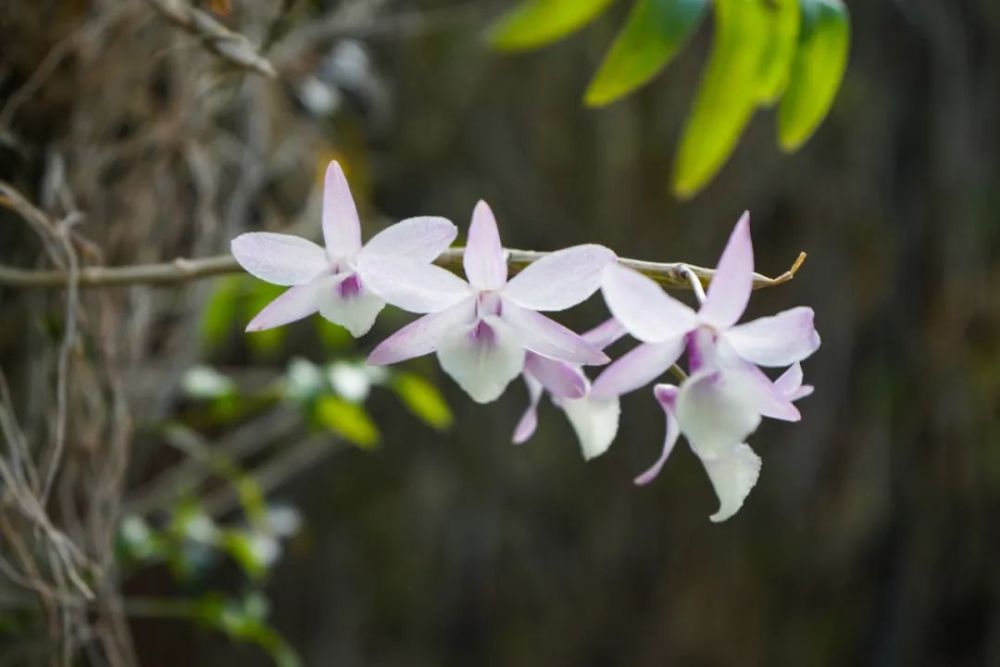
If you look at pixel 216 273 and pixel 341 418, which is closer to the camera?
pixel 216 273

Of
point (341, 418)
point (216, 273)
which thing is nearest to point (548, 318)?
point (216, 273)

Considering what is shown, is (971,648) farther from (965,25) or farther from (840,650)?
(965,25)

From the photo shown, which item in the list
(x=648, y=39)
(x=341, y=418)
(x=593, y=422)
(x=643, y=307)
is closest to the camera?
(x=643, y=307)

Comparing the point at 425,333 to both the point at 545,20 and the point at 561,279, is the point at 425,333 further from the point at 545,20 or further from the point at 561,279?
the point at 545,20

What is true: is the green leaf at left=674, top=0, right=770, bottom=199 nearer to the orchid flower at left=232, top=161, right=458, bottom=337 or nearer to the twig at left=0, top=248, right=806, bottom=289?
the twig at left=0, top=248, right=806, bottom=289

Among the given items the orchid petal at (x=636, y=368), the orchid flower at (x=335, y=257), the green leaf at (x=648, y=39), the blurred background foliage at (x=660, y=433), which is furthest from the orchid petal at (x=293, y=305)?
the blurred background foliage at (x=660, y=433)

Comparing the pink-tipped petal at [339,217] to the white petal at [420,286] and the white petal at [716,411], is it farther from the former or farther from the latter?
the white petal at [716,411]
